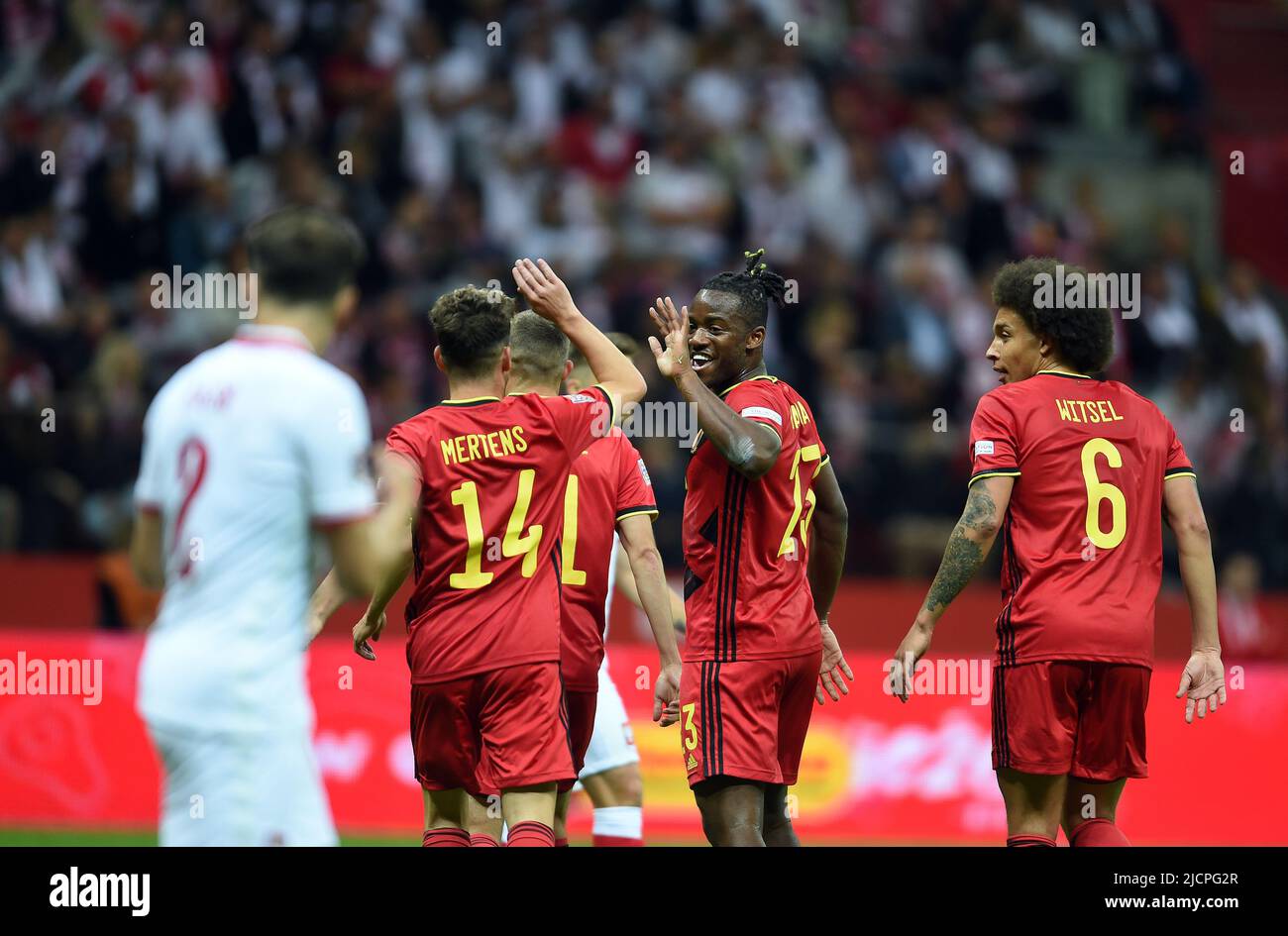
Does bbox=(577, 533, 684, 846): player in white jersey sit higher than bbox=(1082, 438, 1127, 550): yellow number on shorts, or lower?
lower

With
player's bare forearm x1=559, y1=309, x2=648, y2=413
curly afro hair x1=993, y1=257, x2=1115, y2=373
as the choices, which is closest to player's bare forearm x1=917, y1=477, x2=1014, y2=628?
curly afro hair x1=993, y1=257, x2=1115, y2=373

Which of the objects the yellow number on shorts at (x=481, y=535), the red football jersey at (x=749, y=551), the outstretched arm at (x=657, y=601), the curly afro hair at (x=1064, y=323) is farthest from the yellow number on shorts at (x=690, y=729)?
the curly afro hair at (x=1064, y=323)

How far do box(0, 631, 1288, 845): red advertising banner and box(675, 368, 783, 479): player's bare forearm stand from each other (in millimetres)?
5068

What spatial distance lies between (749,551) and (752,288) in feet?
3.47

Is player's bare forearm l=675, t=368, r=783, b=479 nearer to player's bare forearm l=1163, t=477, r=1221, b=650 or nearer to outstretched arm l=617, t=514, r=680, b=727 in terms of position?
outstretched arm l=617, t=514, r=680, b=727

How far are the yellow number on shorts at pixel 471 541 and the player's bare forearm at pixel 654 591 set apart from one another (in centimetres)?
104

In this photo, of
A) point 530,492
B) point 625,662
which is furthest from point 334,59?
point 530,492

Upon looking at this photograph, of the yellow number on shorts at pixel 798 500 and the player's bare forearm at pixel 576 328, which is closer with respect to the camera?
the player's bare forearm at pixel 576 328

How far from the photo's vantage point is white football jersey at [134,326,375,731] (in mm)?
4215

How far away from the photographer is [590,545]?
23.6ft

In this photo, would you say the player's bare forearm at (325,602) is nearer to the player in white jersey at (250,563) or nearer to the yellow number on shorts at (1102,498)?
the player in white jersey at (250,563)

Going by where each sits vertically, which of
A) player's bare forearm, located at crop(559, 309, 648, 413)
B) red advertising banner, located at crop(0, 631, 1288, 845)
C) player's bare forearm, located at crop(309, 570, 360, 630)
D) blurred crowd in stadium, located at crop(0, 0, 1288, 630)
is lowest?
red advertising banner, located at crop(0, 631, 1288, 845)

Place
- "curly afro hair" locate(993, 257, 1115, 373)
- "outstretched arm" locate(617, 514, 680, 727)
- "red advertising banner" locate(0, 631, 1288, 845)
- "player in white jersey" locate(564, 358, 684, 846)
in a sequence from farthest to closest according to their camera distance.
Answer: "red advertising banner" locate(0, 631, 1288, 845), "player in white jersey" locate(564, 358, 684, 846), "outstretched arm" locate(617, 514, 680, 727), "curly afro hair" locate(993, 257, 1115, 373)

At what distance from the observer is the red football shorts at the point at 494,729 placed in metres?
6.08
